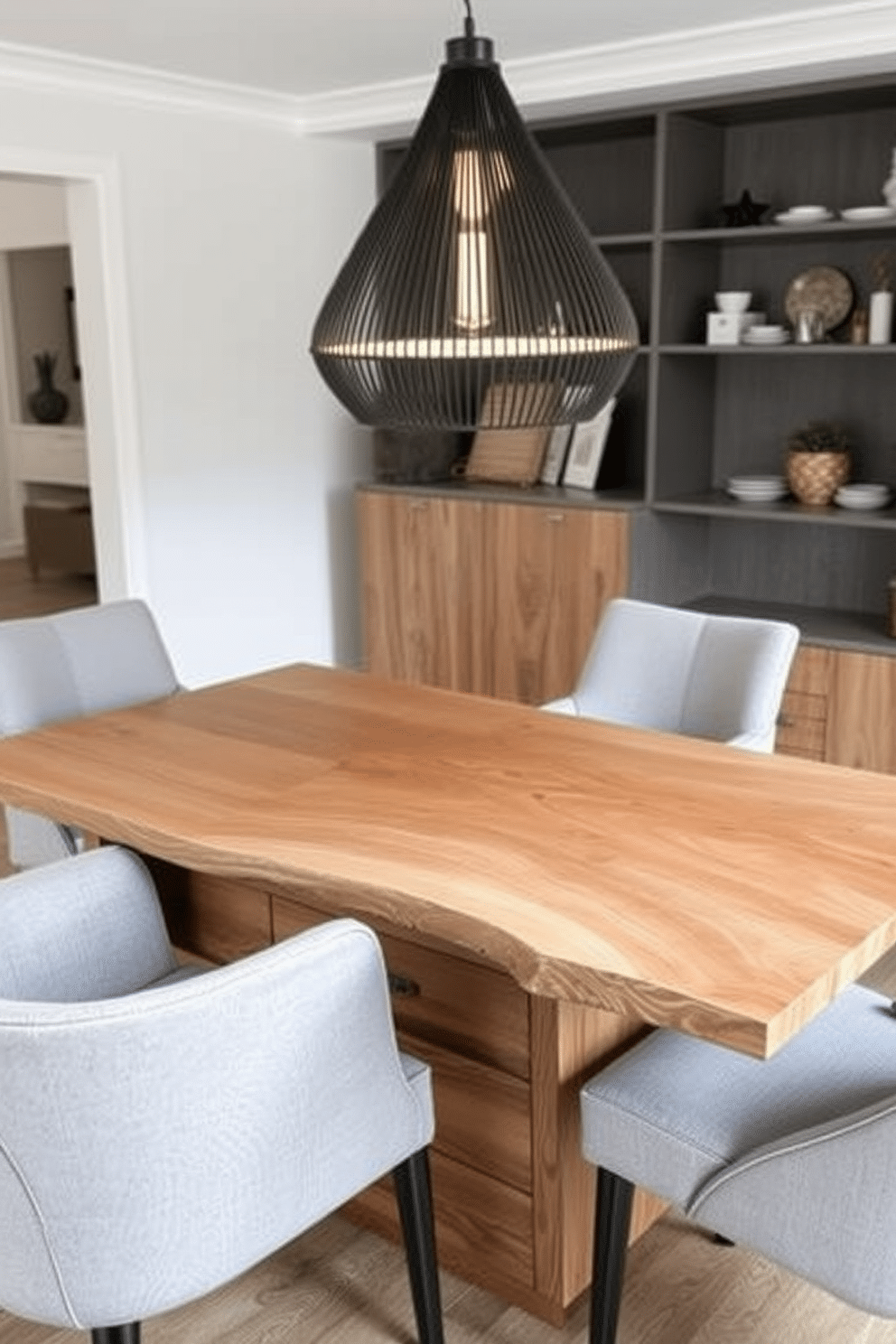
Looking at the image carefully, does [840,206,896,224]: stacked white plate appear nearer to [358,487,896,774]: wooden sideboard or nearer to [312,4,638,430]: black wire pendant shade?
[358,487,896,774]: wooden sideboard

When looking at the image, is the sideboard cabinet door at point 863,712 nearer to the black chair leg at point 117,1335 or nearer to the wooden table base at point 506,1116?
the wooden table base at point 506,1116

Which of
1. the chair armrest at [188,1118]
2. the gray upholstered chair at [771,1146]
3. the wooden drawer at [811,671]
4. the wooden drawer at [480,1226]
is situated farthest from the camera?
the wooden drawer at [811,671]

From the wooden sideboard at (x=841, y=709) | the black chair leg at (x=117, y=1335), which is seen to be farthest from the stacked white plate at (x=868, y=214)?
the black chair leg at (x=117, y=1335)

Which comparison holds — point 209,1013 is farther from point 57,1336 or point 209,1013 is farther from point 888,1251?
point 57,1336

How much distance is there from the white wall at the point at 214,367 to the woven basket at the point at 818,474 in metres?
1.77

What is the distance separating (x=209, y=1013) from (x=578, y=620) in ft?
9.90

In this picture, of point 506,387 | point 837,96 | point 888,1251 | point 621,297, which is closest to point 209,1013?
point 888,1251

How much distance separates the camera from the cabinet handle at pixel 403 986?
1924 millimetres

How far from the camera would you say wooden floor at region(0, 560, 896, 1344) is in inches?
75.8

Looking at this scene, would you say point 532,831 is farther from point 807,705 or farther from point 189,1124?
point 807,705

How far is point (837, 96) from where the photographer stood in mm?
3641

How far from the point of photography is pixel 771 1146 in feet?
4.70

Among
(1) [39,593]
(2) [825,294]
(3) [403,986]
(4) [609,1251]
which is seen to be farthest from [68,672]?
(1) [39,593]

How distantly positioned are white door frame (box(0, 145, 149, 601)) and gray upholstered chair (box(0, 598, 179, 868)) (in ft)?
3.45
